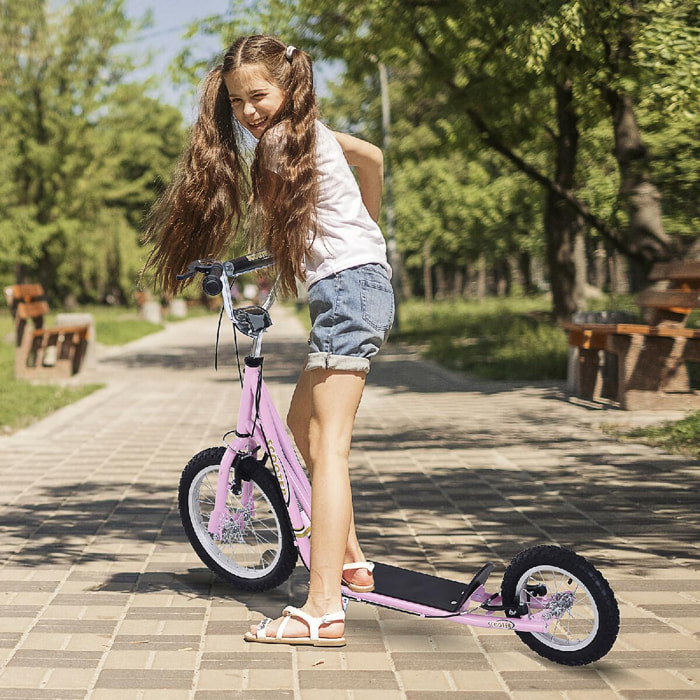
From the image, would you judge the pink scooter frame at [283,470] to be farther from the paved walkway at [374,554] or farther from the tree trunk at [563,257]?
the tree trunk at [563,257]

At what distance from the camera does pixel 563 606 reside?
358 cm

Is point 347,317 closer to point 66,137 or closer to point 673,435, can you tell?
point 673,435

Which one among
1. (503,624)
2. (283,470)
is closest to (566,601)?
(503,624)

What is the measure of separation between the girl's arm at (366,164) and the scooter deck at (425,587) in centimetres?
126

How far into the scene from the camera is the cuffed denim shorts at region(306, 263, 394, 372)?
147 inches

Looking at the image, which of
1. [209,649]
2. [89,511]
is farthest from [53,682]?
[89,511]

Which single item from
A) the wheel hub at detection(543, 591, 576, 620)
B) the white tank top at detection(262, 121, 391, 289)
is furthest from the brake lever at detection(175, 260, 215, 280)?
the wheel hub at detection(543, 591, 576, 620)

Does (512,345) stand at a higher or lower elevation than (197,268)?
lower

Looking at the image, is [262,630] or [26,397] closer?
[262,630]

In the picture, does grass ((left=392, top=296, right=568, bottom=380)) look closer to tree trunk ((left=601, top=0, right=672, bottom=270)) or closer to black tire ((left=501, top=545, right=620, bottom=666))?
tree trunk ((left=601, top=0, right=672, bottom=270))

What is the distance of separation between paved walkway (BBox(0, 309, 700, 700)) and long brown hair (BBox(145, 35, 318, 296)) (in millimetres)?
1210

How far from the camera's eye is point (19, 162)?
38.3m

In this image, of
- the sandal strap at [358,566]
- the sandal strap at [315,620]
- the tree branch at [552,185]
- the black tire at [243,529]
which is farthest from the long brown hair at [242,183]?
the tree branch at [552,185]

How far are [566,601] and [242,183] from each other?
1.71 metres
